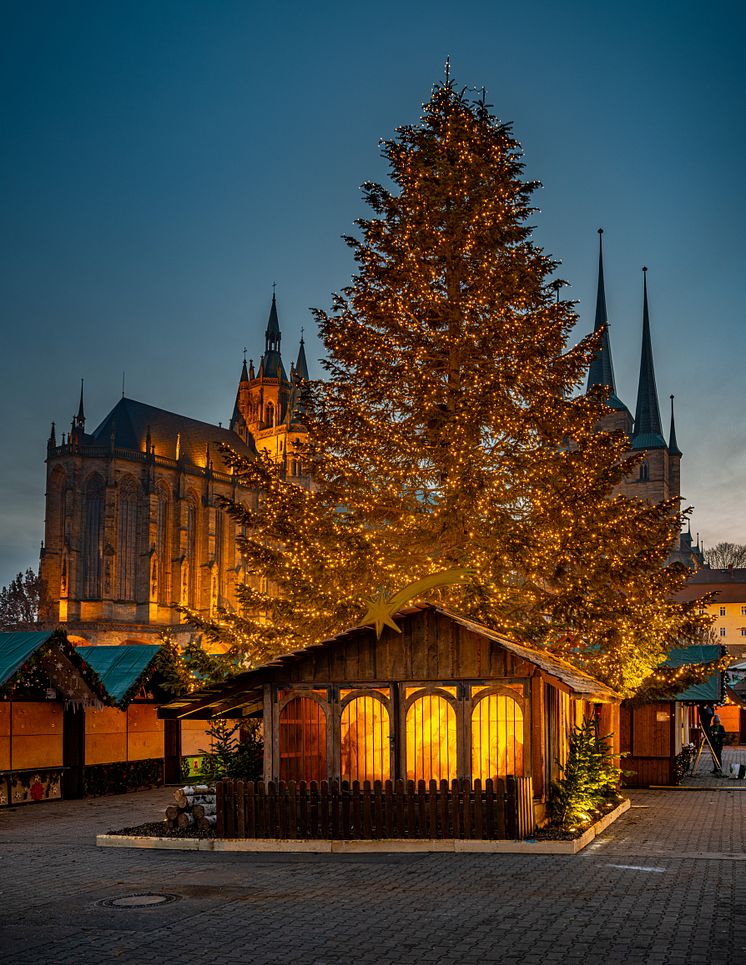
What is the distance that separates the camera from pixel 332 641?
1819cm

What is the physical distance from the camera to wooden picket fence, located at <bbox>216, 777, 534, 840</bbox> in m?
16.4

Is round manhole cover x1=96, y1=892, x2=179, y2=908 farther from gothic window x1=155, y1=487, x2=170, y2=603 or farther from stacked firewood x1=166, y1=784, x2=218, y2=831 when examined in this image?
gothic window x1=155, y1=487, x2=170, y2=603

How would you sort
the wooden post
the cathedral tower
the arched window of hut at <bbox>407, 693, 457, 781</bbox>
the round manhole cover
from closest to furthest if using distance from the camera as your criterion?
1. the round manhole cover
2. the wooden post
3. the arched window of hut at <bbox>407, 693, 457, 781</bbox>
4. the cathedral tower

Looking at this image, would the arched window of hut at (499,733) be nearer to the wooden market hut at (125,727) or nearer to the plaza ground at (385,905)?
the plaza ground at (385,905)

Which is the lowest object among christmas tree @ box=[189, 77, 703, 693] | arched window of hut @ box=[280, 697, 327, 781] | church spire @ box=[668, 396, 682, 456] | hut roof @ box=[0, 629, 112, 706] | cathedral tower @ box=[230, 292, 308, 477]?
arched window of hut @ box=[280, 697, 327, 781]

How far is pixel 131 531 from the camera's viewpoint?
109188 millimetres

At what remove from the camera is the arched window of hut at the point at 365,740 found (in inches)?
731

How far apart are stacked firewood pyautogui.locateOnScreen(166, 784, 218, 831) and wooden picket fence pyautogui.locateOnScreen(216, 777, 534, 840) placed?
1327 mm

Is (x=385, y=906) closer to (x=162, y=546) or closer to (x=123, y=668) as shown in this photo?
(x=123, y=668)

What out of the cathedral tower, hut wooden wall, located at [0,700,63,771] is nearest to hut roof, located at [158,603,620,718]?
hut wooden wall, located at [0,700,63,771]

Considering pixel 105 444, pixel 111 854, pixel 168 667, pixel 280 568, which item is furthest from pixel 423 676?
pixel 105 444

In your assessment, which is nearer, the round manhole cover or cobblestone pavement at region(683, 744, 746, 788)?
the round manhole cover

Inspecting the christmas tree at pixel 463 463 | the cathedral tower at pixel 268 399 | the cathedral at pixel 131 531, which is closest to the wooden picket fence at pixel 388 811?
the christmas tree at pixel 463 463

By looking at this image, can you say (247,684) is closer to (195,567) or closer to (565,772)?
(565,772)
